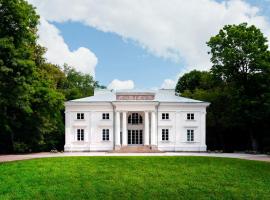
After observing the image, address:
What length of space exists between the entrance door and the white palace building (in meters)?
0.13

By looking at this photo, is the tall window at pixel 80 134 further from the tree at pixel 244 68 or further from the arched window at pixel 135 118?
the tree at pixel 244 68

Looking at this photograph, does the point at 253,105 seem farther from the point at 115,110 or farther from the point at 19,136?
the point at 19,136

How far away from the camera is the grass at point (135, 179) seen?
20531 mm

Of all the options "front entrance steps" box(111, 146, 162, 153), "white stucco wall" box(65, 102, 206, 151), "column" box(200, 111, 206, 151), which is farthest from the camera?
"column" box(200, 111, 206, 151)

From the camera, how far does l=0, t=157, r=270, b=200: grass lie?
20.5 meters

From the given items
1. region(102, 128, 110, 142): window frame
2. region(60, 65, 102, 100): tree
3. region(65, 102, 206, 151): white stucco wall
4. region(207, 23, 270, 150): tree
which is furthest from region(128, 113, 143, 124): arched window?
region(60, 65, 102, 100): tree

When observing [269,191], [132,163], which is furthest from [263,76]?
[269,191]

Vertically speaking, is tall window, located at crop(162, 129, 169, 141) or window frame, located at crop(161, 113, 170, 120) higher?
window frame, located at crop(161, 113, 170, 120)

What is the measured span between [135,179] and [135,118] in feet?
93.2

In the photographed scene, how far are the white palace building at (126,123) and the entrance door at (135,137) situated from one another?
128 mm

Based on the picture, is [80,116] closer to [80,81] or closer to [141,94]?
[141,94]

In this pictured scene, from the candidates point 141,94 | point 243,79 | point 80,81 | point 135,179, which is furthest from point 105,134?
point 135,179

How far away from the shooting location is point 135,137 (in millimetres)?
50594

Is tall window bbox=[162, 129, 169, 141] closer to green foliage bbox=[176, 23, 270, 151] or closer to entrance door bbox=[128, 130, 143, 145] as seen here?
entrance door bbox=[128, 130, 143, 145]
